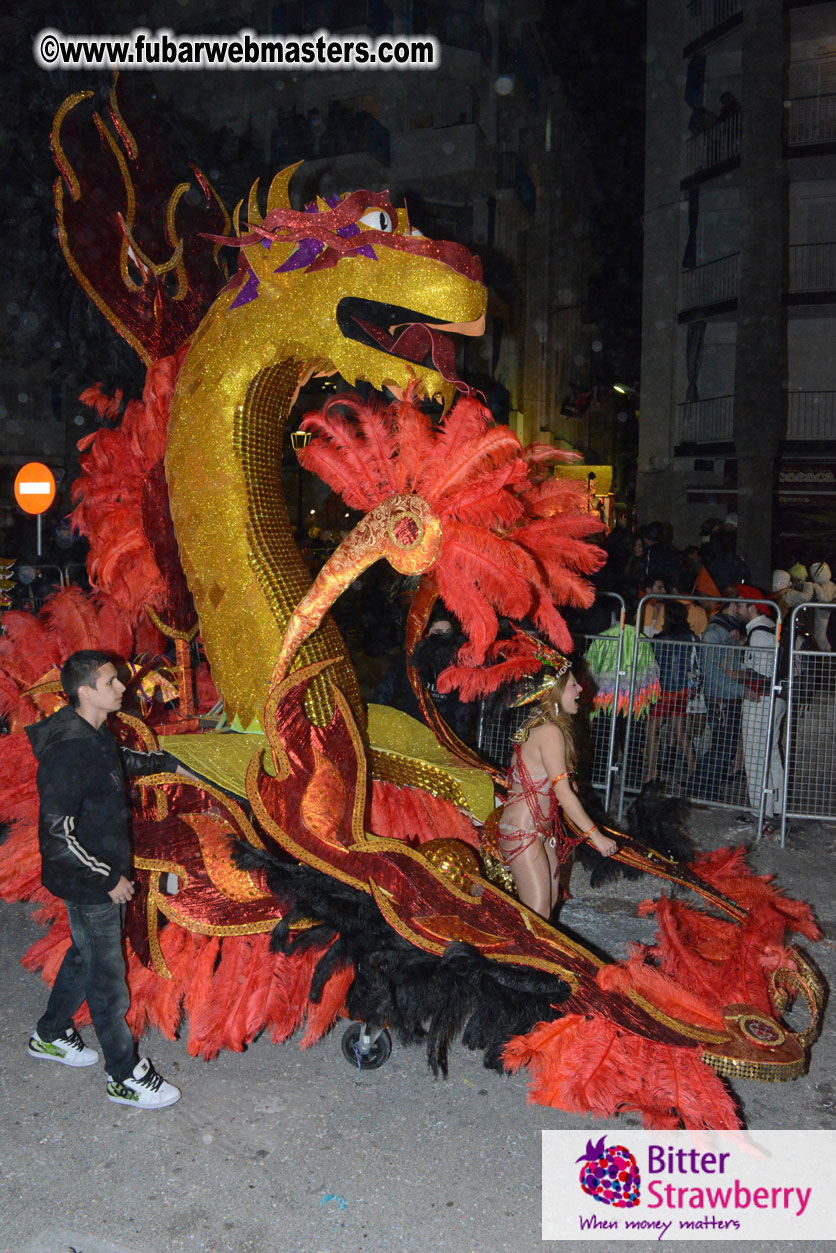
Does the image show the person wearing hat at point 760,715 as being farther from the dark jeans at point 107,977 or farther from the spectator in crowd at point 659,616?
the dark jeans at point 107,977

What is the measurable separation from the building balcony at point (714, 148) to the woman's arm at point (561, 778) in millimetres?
→ 16664

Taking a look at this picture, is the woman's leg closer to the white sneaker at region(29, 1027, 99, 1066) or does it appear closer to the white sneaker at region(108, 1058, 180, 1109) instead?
the white sneaker at region(108, 1058, 180, 1109)

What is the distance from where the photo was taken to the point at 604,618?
654 centimetres

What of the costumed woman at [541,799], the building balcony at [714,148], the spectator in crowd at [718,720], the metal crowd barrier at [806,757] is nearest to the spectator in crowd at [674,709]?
the spectator in crowd at [718,720]

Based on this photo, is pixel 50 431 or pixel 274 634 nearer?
pixel 274 634

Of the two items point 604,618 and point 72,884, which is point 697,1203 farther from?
point 604,618

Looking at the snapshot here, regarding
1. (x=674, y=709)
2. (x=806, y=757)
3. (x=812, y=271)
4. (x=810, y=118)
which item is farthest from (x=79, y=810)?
(x=810, y=118)

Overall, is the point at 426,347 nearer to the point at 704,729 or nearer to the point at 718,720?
the point at 718,720

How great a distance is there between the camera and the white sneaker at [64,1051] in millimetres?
3043

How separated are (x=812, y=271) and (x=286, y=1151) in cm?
1766

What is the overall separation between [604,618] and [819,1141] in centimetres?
410

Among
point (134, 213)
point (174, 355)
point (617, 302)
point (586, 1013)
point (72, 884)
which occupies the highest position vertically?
point (617, 302)

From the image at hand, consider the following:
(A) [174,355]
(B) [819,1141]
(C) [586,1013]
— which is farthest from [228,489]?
(B) [819,1141]

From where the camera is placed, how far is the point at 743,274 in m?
16.1
